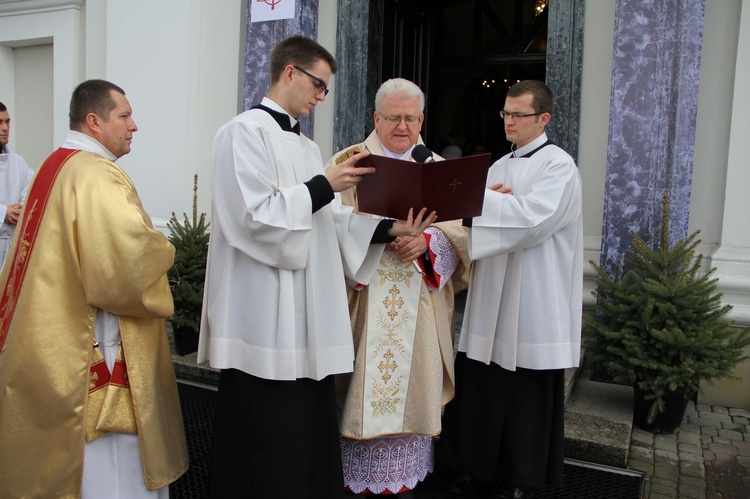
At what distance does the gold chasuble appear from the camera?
222 centimetres

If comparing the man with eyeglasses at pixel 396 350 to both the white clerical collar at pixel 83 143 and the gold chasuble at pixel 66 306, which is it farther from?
the white clerical collar at pixel 83 143

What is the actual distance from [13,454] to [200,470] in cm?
124

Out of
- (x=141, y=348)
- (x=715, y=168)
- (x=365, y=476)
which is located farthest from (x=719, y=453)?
(x=141, y=348)

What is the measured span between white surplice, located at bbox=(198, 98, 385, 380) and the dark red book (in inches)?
9.2

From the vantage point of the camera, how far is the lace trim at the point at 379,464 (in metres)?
2.81

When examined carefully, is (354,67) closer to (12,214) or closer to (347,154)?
(347,154)

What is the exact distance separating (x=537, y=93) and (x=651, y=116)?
1766 mm

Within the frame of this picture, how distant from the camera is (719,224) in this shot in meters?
4.39

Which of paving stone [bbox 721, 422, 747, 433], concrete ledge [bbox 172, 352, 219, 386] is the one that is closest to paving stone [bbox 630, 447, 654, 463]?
paving stone [bbox 721, 422, 747, 433]

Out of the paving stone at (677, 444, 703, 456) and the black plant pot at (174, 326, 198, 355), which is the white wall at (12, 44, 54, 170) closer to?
the black plant pot at (174, 326, 198, 355)

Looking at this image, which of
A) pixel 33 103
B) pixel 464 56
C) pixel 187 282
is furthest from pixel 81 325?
pixel 464 56

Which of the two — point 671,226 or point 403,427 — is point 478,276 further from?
point 671,226

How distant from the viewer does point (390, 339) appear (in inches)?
110

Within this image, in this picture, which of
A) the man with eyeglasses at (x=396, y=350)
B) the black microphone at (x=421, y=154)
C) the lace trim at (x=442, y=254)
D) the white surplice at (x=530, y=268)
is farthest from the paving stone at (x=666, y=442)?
the black microphone at (x=421, y=154)
